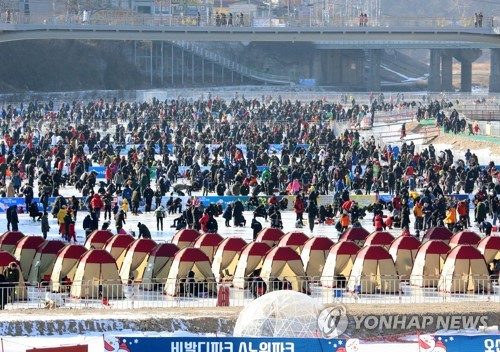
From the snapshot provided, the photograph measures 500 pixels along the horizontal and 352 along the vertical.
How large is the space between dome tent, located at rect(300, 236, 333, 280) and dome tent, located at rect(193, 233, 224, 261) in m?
2.08

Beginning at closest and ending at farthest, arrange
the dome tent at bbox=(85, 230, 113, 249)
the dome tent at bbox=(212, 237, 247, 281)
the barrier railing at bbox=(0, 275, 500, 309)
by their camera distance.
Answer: the barrier railing at bbox=(0, 275, 500, 309), the dome tent at bbox=(212, 237, 247, 281), the dome tent at bbox=(85, 230, 113, 249)

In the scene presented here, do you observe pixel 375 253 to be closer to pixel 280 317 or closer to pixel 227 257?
pixel 227 257

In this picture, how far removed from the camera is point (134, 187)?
158 ft

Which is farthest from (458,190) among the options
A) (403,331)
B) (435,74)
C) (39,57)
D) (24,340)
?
(435,74)

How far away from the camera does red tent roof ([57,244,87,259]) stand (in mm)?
33531

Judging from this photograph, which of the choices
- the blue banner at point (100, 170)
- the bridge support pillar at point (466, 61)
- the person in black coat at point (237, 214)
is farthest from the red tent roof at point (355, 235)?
the bridge support pillar at point (466, 61)

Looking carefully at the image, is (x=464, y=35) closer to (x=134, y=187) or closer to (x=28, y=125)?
(x=28, y=125)

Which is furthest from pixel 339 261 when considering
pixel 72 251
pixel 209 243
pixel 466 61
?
pixel 466 61

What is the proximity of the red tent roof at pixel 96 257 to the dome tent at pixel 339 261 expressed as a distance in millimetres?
4771

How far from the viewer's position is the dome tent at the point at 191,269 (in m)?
33.1

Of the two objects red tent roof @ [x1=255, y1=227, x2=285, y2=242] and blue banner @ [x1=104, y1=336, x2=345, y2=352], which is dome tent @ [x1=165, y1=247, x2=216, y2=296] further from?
blue banner @ [x1=104, y1=336, x2=345, y2=352]

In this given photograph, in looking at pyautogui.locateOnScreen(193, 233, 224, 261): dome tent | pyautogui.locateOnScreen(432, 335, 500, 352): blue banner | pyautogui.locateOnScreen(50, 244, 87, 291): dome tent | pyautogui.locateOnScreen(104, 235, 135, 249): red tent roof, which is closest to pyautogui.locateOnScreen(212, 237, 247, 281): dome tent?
pyautogui.locateOnScreen(193, 233, 224, 261): dome tent

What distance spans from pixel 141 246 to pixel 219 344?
10380mm

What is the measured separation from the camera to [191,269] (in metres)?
33.2
